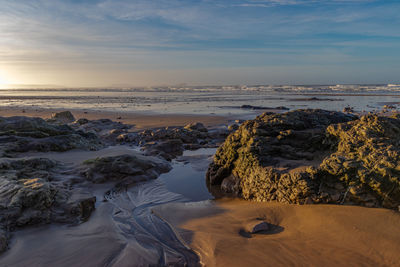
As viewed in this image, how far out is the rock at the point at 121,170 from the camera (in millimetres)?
5742

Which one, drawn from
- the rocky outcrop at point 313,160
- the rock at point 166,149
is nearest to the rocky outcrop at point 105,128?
the rock at point 166,149

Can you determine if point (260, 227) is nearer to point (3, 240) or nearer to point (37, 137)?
point (3, 240)

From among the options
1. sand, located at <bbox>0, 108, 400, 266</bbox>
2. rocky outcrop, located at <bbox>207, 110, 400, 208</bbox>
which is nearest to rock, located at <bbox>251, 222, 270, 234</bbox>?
sand, located at <bbox>0, 108, 400, 266</bbox>

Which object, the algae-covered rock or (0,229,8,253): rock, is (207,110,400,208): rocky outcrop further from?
(0,229,8,253): rock

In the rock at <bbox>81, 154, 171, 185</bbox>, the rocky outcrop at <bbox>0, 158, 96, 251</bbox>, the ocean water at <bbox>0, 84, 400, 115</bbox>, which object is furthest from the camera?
the ocean water at <bbox>0, 84, 400, 115</bbox>

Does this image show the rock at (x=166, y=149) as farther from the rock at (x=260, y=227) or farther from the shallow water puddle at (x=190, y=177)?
the rock at (x=260, y=227)

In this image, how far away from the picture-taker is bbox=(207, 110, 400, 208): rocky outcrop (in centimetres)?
350

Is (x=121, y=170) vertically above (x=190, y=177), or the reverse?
(x=121, y=170)

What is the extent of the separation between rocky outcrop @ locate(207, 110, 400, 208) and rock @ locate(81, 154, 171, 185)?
1.43 metres

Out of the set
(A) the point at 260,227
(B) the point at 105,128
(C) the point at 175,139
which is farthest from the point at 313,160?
(B) the point at 105,128

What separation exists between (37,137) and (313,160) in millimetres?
7743

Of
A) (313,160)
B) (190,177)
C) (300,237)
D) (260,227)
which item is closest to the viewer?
(300,237)

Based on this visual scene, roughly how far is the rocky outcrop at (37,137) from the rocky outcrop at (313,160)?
4.77 metres

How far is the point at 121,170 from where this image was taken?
596 cm
